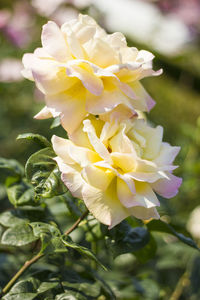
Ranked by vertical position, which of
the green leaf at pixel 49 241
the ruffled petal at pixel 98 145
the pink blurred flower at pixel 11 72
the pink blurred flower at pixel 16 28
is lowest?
the pink blurred flower at pixel 11 72

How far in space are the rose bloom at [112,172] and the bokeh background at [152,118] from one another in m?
0.11

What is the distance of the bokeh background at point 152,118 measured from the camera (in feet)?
2.90

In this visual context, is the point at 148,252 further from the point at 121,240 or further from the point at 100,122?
the point at 100,122

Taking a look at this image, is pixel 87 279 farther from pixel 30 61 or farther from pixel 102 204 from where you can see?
pixel 30 61

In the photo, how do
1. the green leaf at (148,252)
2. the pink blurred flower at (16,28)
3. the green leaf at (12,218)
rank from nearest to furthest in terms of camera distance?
the green leaf at (12,218)
the green leaf at (148,252)
the pink blurred flower at (16,28)

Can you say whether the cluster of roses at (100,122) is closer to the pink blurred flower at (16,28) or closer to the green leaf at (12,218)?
the green leaf at (12,218)

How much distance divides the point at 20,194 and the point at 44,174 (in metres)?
0.15

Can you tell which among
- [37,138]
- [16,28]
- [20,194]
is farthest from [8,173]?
[16,28]

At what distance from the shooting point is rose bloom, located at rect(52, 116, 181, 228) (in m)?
0.44

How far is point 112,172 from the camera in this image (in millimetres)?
449

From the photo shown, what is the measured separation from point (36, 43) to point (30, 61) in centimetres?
158

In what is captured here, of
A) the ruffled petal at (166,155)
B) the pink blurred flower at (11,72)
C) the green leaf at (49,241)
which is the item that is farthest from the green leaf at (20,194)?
the pink blurred flower at (11,72)

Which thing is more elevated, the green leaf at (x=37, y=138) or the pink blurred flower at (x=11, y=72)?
the green leaf at (x=37, y=138)

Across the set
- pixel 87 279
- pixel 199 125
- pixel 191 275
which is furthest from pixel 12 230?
pixel 199 125
